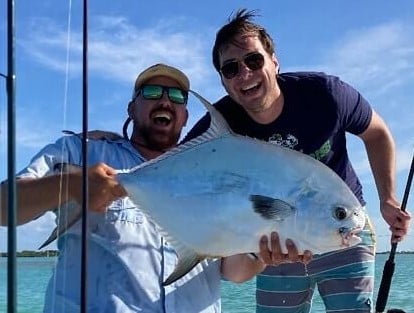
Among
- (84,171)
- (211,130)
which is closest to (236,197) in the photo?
(211,130)

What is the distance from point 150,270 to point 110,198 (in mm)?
359

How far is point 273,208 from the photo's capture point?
7.57ft

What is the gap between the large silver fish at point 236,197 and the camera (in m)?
2.31

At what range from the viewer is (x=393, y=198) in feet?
10.7

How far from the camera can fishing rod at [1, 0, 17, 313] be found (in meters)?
1.80

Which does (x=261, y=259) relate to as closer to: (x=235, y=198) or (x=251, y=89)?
(x=235, y=198)

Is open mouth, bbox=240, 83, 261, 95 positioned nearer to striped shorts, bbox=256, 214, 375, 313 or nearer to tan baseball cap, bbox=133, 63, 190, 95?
tan baseball cap, bbox=133, 63, 190, 95

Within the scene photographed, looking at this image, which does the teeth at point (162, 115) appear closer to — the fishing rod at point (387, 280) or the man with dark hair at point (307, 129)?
the man with dark hair at point (307, 129)

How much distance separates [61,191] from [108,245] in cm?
31

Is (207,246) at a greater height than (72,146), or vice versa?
(72,146)

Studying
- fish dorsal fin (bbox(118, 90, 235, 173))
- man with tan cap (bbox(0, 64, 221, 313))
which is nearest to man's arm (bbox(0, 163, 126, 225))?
man with tan cap (bbox(0, 64, 221, 313))

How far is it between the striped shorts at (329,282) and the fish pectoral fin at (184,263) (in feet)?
3.35

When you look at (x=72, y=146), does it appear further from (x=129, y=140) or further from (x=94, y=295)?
(x=94, y=295)

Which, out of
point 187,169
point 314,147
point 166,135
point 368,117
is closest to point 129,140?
point 166,135
